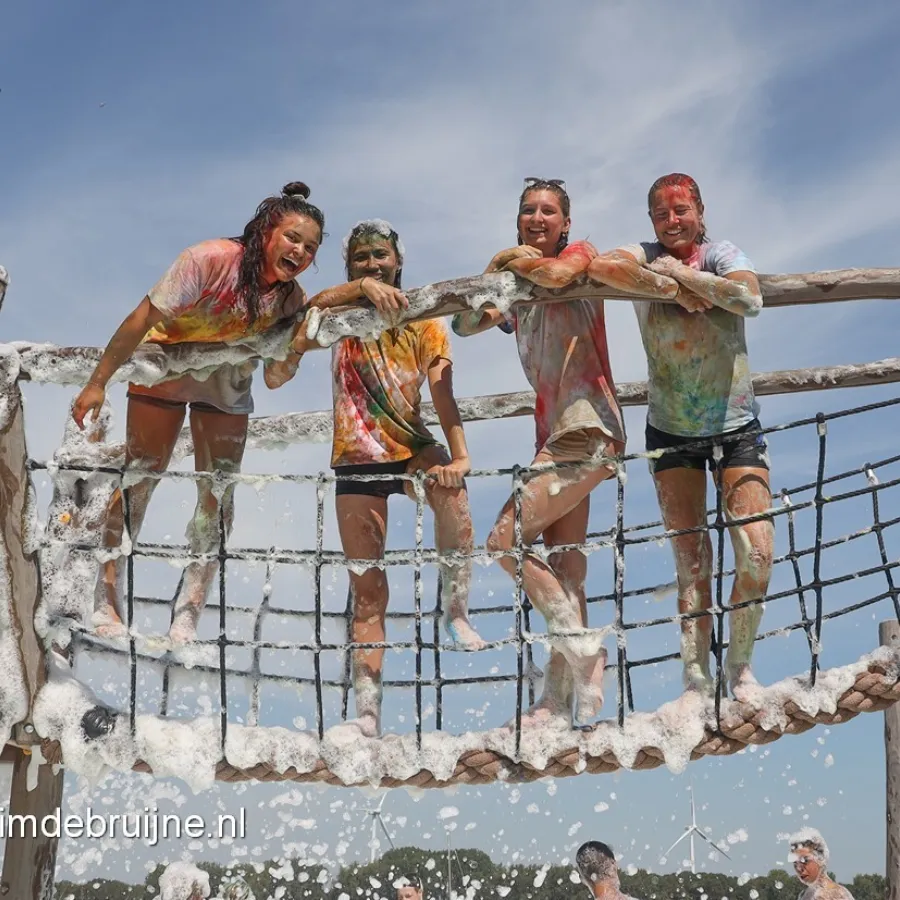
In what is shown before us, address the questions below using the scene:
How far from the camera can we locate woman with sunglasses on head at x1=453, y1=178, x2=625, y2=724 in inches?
138

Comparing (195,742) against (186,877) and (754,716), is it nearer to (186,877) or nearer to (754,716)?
(186,877)

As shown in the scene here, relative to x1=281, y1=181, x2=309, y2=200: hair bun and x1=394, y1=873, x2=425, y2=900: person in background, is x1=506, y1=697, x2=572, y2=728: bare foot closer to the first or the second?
x1=394, y1=873, x2=425, y2=900: person in background

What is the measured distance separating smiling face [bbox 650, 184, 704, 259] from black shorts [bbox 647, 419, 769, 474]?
2.03 ft

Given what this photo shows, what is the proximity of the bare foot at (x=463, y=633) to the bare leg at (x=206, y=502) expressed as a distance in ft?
3.19

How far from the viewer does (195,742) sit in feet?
12.0

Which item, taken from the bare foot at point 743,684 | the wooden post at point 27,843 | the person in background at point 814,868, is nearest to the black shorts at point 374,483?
the bare foot at point 743,684

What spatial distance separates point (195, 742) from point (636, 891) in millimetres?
7349

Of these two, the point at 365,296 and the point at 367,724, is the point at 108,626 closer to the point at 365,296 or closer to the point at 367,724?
the point at 367,724

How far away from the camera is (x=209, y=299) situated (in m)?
3.67

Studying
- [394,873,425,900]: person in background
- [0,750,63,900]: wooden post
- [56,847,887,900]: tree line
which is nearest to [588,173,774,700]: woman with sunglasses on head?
[394,873,425,900]: person in background

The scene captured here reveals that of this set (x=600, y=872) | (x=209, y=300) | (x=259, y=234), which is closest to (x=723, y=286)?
(x=259, y=234)

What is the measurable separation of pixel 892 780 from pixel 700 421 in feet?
9.86

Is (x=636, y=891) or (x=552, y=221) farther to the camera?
(x=636, y=891)

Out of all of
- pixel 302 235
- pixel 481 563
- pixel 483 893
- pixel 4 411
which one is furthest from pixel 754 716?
pixel 483 893
